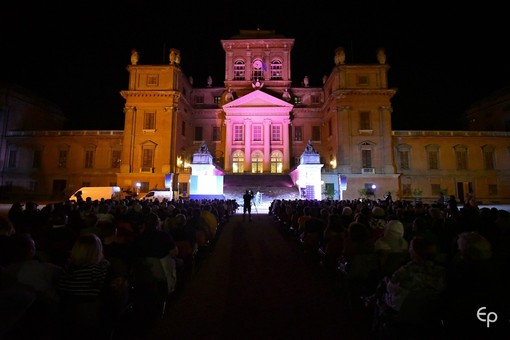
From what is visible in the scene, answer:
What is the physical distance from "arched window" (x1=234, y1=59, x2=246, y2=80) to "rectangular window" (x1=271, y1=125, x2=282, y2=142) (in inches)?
402

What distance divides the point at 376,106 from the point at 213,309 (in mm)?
35114

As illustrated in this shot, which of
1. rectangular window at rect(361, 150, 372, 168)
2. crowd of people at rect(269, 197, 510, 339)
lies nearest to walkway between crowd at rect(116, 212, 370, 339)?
crowd of people at rect(269, 197, 510, 339)

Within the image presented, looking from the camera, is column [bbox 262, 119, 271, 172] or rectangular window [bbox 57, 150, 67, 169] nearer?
rectangular window [bbox 57, 150, 67, 169]

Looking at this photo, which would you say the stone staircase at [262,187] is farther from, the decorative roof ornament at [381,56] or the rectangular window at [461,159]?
the rectangular window at [461,159]

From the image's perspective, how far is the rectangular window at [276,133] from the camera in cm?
4041

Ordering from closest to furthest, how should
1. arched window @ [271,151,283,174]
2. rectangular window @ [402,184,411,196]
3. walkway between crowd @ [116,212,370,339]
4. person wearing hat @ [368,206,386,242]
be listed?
walkway between crowd @ [116,212,370,339] < person wearing hat @ [368,206,386,242] < rectangular window @ [402,184,411,196] < arched window @ [271,151,283,174]

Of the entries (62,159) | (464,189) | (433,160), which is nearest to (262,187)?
(433,160)

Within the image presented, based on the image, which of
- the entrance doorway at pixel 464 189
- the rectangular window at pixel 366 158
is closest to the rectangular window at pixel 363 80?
the rectangular window at pixel 366 158

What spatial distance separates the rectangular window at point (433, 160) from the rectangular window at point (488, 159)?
5.72 m

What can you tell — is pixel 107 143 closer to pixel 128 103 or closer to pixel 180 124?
pixel 128 103

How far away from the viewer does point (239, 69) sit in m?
44.8

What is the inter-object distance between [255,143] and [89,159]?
21.4 meters

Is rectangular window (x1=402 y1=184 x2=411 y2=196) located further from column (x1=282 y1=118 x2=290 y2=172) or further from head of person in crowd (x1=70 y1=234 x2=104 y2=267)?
head of person in crowd (x1=70 y1=234 x2=104 y2=267)

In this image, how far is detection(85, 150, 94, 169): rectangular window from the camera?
3819 cm
